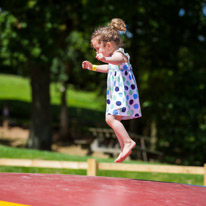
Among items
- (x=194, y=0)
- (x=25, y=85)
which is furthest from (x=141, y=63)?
(x=25, y=85)

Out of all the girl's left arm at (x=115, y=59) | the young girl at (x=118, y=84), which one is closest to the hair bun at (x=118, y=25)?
the young girl at (x=118, y=84)

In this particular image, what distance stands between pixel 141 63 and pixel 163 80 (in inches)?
60.6

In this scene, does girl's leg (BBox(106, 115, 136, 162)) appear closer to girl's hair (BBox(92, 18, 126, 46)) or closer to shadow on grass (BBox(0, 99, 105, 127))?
girl's hair (BBox(92, 18, 126, 46))

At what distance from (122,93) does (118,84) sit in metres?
0.11

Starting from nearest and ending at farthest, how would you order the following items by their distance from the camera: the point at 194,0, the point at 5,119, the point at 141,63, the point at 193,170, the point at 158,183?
the point at 158,183 → the point at 193,170 → the point at 194,0 → the point at 141,63 → the point at 5,119

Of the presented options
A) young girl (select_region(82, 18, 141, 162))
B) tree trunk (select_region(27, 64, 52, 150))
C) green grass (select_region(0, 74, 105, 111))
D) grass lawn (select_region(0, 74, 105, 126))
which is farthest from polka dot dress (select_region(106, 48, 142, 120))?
green grass (select_region(0, 74, 105, 111))

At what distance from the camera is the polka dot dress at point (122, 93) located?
4094 mm

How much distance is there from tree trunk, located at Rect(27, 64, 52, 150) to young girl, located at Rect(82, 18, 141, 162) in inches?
418

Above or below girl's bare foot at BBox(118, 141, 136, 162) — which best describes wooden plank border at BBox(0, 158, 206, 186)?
below

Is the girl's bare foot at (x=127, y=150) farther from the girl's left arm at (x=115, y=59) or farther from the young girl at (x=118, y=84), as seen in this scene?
the girl's left arm at (x=115, y=59)

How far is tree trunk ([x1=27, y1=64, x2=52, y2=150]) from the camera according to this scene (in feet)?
49.1

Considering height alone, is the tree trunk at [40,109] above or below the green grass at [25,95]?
below

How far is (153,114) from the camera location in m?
14.4

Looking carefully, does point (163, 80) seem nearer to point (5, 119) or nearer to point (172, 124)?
point (172, 124)
